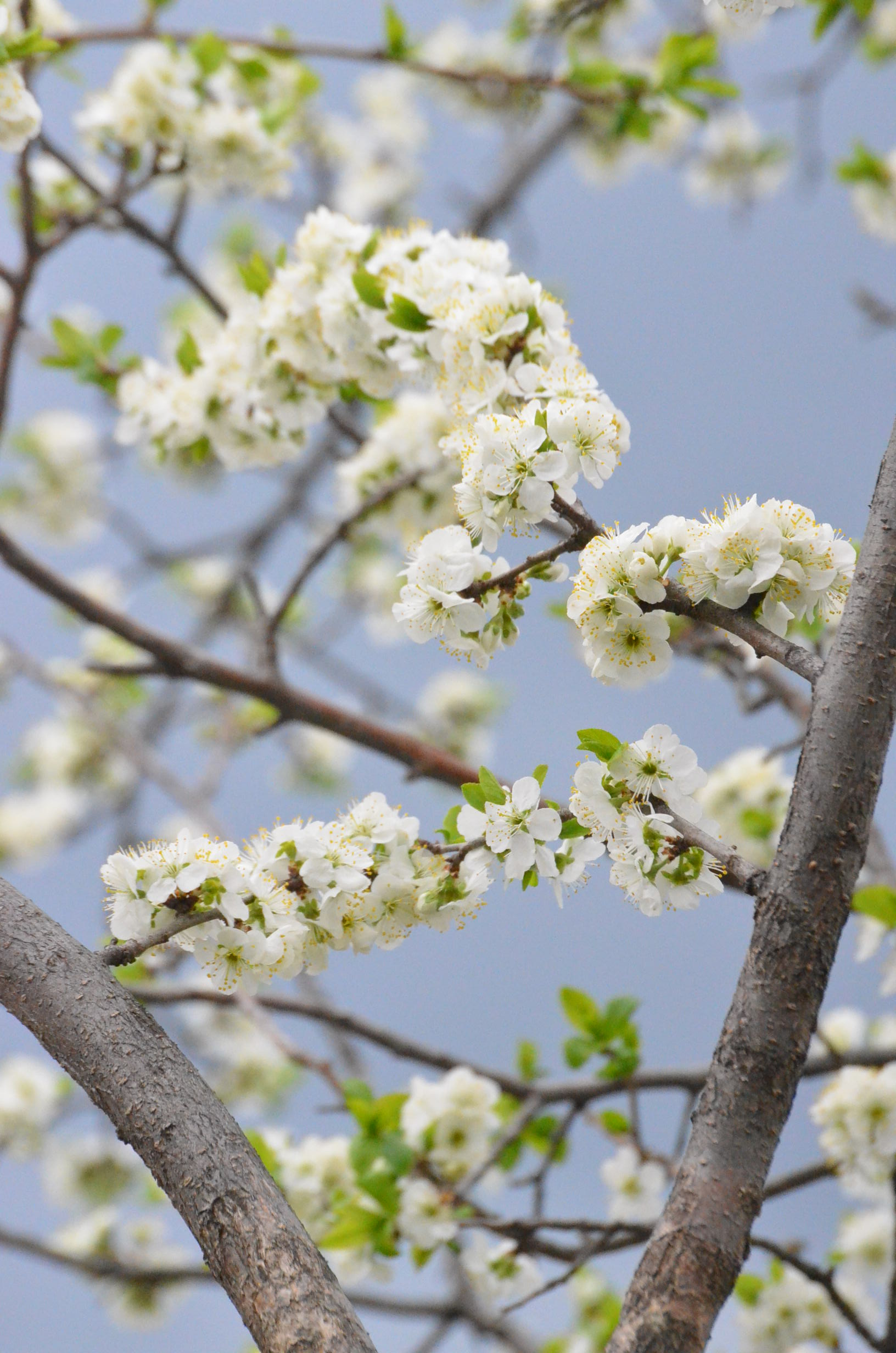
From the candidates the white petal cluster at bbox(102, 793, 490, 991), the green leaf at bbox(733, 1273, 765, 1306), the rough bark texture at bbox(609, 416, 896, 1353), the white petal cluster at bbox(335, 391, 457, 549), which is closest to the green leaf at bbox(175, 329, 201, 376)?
the white petal cluster at bbox(335, 391, 457, 549)

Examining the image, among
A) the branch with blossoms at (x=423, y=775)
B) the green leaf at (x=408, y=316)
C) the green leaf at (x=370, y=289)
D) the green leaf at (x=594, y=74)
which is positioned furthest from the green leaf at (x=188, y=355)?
the green leaf at (x=594, y=74)

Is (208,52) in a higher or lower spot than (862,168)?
lower

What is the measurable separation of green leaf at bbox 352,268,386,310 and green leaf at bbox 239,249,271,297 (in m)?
0.44

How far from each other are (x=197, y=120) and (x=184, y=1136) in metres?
2.33

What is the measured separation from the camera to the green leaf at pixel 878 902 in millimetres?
→ 1889

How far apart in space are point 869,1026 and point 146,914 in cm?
215

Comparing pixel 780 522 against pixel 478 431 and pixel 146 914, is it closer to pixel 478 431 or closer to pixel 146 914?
pixel 478 431

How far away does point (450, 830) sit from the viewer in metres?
1.34

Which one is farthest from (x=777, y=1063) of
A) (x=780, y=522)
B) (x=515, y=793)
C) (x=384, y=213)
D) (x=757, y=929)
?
(x=384, y=213)

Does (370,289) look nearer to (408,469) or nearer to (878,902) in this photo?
(408,469)

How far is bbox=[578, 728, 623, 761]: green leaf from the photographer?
45.0 inches

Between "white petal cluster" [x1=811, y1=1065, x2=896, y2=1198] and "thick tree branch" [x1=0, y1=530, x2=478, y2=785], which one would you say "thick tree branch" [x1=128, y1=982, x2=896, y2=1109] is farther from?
"thick tree branch" [x1=0, y1=530, x2=478, y2=785]

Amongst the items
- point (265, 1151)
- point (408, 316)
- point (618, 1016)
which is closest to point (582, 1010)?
point (618, 1016)

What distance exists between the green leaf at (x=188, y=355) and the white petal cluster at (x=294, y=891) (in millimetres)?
1315
